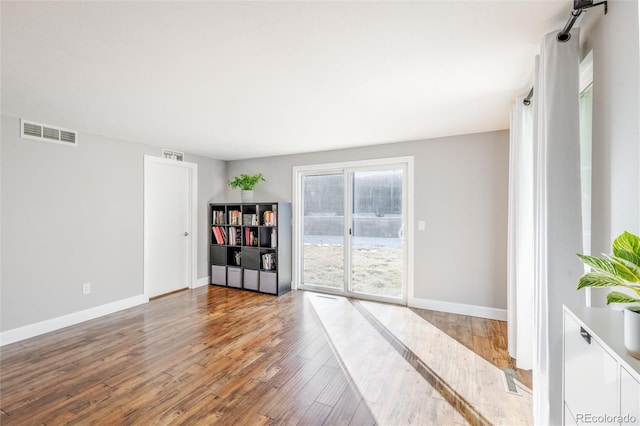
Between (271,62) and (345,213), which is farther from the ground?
(271,62)

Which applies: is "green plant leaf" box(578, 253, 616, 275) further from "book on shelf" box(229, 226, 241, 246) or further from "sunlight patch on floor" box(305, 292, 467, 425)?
"book on shelf" box(229, 226, 241, 246)

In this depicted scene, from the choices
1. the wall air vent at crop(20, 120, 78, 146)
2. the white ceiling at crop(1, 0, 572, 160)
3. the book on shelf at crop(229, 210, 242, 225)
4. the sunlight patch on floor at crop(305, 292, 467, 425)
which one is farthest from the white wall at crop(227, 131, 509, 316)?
the wall air vent at crop(20, 120, 78, 146)

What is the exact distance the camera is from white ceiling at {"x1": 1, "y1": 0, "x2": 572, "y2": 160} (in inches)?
56.5

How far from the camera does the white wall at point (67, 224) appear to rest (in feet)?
9.71

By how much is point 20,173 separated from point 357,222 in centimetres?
388

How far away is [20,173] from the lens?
3.01 meters

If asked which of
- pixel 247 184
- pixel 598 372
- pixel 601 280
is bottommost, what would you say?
pixel 598 372

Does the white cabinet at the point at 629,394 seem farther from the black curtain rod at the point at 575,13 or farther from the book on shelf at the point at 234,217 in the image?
the book on shelf at the point at 234,217

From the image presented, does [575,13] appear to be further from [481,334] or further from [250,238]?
[250,238]

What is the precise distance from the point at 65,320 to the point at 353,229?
12.0 ft

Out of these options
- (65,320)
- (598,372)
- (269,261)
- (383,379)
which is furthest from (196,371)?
(598,372)

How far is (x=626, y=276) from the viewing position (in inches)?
29.8

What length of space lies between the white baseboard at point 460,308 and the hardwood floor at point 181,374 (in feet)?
4.79

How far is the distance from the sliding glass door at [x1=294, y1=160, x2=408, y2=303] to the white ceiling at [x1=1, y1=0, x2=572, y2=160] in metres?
1.17
